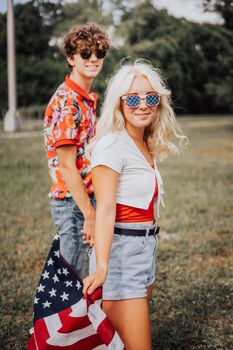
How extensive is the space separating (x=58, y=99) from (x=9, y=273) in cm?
237

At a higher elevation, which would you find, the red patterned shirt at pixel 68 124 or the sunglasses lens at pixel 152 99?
the sunglasses lens at pixel 152 99

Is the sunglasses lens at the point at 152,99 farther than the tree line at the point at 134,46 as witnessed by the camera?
No

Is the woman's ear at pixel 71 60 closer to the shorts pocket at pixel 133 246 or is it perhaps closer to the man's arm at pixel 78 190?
the man's arm at pixel 78 190

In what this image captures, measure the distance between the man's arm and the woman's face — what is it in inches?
18.4

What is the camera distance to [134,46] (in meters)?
35.5

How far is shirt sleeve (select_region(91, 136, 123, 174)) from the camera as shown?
6.96ft

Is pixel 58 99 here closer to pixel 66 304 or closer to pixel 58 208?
pixel 58 208

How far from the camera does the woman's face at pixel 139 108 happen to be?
7.48ft

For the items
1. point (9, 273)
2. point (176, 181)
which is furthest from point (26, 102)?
point (9, 273)

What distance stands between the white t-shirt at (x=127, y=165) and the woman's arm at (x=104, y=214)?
0.04 metres

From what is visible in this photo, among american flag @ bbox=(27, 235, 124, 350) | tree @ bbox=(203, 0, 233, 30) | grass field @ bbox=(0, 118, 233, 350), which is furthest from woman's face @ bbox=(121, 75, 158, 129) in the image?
tree @ bbox=(203, 0, 233, 30)

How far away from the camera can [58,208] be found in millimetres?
Result: 2889

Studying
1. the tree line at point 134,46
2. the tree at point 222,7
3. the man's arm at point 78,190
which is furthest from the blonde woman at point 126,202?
the tree at point 222,7

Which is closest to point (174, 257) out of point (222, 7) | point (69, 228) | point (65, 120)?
point (69, 228)
